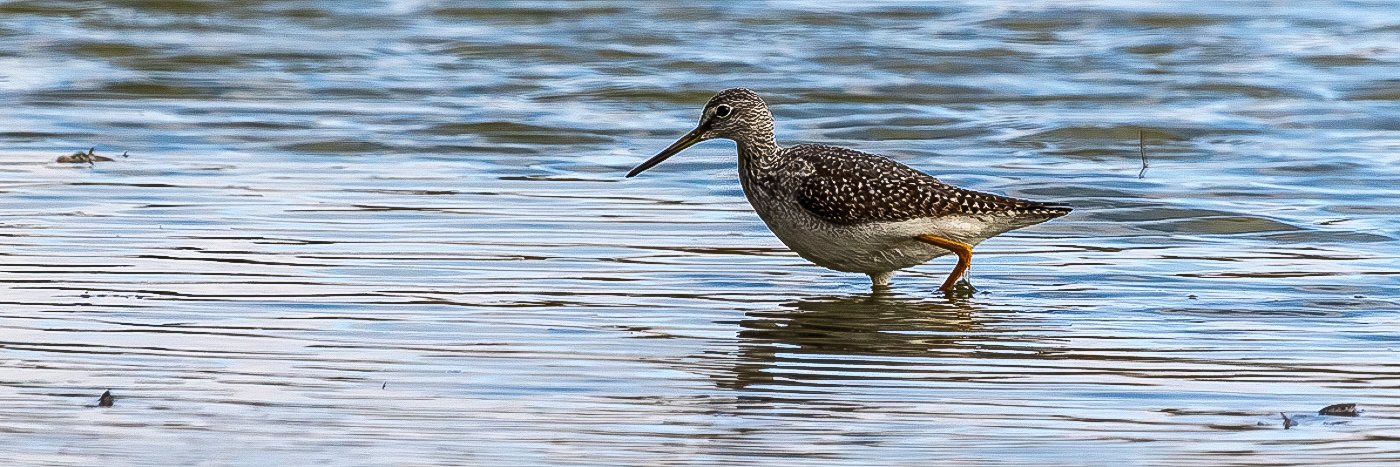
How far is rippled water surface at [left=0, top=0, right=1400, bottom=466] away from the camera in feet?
20.6

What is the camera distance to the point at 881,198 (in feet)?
30.2

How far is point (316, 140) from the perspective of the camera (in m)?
13.6

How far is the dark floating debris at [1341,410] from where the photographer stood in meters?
6.38

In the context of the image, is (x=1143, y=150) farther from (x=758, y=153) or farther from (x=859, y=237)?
(x=859, y=237)

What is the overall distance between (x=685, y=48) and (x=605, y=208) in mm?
7686

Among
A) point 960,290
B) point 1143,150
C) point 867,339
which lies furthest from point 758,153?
point 1143,150

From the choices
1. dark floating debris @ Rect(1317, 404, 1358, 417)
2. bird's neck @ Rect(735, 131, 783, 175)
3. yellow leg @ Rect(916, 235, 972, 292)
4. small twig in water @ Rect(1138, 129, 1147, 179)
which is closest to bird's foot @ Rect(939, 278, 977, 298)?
yellow leg @ Rect(916, 235, 972, 292)

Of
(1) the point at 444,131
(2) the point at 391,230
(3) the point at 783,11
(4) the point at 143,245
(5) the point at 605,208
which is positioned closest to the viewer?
(4) the point at 143,245

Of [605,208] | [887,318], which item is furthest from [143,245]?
[887,318]

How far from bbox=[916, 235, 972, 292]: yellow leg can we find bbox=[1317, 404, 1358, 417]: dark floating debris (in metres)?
2.95

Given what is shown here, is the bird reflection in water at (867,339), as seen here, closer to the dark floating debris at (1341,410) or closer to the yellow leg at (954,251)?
the yellow leg at (954,251)

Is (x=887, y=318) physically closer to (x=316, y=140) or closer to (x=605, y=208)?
(x=605, y=208)

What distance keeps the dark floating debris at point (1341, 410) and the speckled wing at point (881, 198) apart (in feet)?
9.76

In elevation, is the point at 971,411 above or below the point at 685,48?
above
